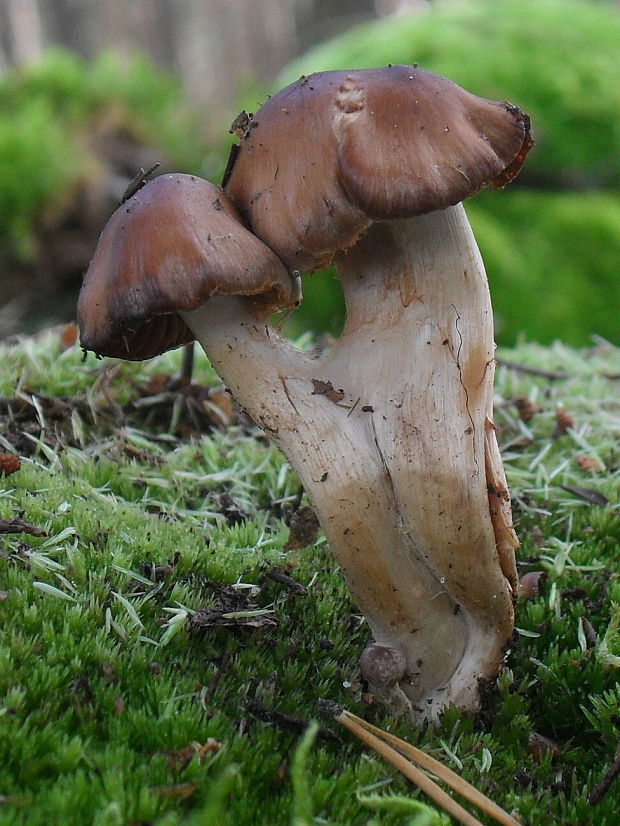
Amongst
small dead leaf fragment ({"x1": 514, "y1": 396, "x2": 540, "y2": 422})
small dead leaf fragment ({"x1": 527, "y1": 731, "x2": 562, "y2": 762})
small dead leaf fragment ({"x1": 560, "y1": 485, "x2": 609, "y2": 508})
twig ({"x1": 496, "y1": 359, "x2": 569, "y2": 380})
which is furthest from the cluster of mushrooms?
twig ({"x1": 496, "y1": 359, "x2": 569, "y2": 380})

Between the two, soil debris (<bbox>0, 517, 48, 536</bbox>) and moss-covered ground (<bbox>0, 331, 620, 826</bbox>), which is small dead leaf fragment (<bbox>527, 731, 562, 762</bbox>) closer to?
moss-covered ground (<bbox>0, 331, 620, 826</bbox>)

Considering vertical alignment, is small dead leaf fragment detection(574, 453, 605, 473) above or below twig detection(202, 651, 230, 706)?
below

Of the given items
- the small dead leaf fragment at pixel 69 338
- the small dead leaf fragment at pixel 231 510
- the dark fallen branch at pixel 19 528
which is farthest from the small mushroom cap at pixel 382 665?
the small dead leaf fragment at pixel 69 338

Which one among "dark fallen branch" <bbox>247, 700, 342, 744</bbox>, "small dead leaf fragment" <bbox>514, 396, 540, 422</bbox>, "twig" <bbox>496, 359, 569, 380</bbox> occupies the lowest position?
"twig" <bbox>496, 359, 569, 380</bbox>

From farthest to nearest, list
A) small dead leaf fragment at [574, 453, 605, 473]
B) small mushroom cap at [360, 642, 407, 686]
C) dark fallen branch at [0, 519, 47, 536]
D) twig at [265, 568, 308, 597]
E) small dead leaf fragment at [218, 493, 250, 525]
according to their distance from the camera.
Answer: small dead leaf fragment at [574, 453, 605, 473], small dead leaf fragment at [218, 493, 250, 525], twig at [265, 568, 308, 597], dark fallen branch at [0, 519, 47, 536], small mushroom cap at [360, 642, 407, 686]

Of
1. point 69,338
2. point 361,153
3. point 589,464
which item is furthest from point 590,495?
point 69,338

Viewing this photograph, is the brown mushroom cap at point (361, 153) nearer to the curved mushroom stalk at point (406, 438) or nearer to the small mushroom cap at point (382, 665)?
the curved mushroom stalk at point (406, 438)

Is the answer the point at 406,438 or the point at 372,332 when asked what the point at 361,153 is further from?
the point at 406,438
